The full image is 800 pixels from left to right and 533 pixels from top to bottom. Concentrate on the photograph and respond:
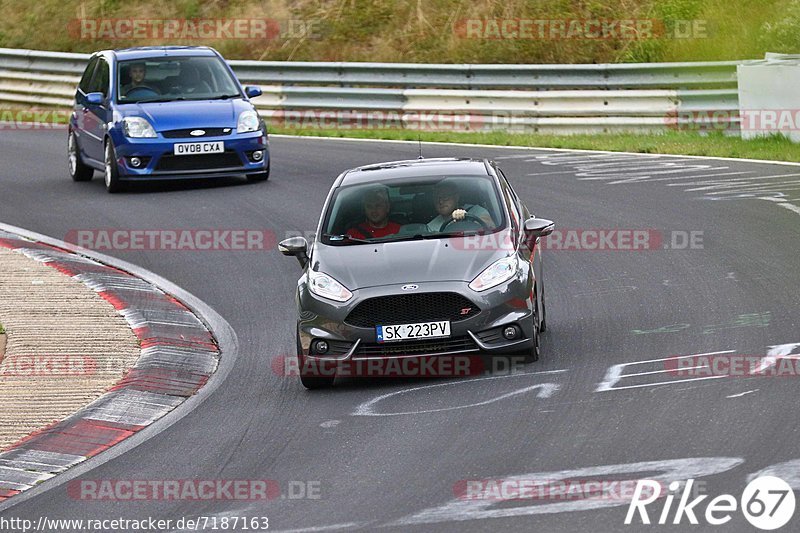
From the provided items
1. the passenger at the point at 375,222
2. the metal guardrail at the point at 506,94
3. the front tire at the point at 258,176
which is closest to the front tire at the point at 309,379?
the passenger at the point at 375,222

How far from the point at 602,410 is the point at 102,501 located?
10.0 ft

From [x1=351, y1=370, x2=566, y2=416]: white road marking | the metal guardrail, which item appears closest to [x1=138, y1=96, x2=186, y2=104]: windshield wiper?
the metal guardrail

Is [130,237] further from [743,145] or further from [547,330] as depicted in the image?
[743,145]

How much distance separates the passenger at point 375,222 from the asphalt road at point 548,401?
1.19 metres

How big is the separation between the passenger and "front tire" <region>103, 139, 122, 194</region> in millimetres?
9586

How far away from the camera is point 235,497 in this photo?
8.03m

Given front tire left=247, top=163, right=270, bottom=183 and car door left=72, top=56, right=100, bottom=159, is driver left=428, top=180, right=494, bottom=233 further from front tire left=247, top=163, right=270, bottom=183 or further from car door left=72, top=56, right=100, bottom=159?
car door left=72, top=56, right=100, bottom=159

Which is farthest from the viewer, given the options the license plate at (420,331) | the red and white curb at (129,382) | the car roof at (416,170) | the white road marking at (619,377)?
the car roof at (416,170)

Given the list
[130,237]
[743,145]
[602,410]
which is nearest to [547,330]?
[602,410]

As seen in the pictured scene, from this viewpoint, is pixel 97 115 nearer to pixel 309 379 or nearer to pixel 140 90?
pixel 140 90

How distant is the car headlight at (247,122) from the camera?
20297 millimetres

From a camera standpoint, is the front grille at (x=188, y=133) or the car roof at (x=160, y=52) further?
the car roof at (x=160, y=52)

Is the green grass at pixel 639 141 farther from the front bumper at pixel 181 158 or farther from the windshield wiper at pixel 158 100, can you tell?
the windshield wiper at pixel 158 100

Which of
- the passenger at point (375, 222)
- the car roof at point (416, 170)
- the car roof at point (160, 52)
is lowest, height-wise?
the passenger at point (375, 222)
